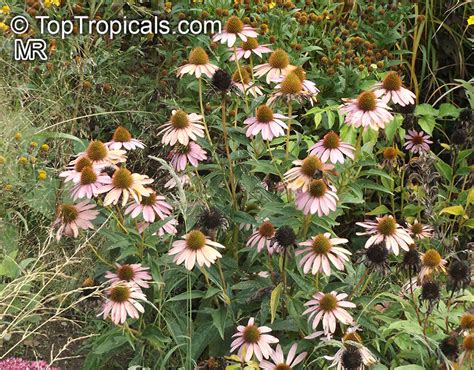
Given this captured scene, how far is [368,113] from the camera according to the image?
2.50 metres

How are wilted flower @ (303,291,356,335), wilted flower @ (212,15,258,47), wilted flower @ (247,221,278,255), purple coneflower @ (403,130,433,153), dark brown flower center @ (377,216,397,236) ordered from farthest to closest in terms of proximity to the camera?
1. purple coneflower @ (403,130,433,153)
2. wilted flower @ (212,15,258,47)
3. wilted flower @ (247,221,278,255)
4. dark brown flower center @ (377,216,397,236)
5. wilted flower @ (303,291,356,335)

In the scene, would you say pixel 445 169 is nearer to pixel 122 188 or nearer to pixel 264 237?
pixel 264 237

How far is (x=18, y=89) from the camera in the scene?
3.71 meters

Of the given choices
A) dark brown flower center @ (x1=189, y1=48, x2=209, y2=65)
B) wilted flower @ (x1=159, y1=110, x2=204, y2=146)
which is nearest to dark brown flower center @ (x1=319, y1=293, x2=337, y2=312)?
wilted flower @ (x1=159, y1=110, x2=204, y2=146)

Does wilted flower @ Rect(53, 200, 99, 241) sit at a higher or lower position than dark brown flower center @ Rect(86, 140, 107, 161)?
lower

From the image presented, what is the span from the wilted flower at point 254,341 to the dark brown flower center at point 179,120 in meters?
0.62

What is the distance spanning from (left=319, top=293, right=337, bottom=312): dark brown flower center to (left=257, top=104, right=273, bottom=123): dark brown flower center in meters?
0.56

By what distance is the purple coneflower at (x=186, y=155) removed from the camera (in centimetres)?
257

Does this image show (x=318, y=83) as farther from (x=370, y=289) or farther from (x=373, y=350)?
(x=373, y=350)

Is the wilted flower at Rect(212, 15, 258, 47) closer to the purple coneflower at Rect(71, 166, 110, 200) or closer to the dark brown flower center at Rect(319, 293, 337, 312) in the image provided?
the purple coneflower at Rect(71, 166, 110, 200)

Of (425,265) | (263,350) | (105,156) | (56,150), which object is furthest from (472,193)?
(56,150)

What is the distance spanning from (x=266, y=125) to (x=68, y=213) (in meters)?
0.64

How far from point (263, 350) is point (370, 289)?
2.56 feet

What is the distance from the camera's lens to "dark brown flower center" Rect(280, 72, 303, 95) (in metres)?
2.54
